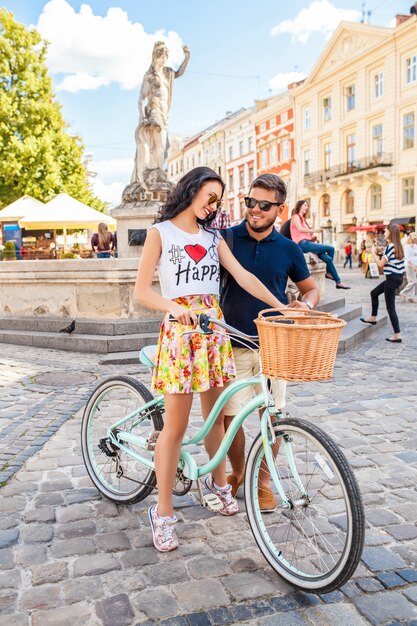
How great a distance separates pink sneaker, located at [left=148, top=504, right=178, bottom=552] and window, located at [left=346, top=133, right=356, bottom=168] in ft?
138

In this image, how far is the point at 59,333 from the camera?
883 centimetres

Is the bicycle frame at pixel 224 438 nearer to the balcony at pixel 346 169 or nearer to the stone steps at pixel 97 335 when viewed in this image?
the stone steps at pixel 97 335

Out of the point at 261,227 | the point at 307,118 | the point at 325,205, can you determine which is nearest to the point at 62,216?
the point at 261,227

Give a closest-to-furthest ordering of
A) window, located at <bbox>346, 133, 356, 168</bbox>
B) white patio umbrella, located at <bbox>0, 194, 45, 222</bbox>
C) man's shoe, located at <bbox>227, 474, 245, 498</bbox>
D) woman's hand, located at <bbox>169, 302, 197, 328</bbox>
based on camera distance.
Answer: woman's hand, located at <bbox>169, 302, 197, 328</bbox> → man's shoe, located at <bbox>227, 474, 245, 498</bbox> → white patio umbrella, located at <bbox>0, 194, 45, 222</bbox> → window, located at <bbox>346, 133, 356, 168</bbox>

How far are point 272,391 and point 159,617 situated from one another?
50.2 inches

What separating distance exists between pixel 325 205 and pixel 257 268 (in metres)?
44.7

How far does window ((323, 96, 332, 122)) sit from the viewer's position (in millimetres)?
44300

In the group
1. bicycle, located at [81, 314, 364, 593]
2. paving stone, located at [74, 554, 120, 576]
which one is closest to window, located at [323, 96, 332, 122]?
bicycle, located at [81, 314, 364, 593]

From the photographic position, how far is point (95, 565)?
279cm

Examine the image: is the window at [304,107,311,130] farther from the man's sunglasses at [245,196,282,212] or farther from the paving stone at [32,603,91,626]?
the paving stone at [32,603,91,626]

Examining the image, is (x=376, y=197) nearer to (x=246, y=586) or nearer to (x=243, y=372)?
(x=243, y=372)

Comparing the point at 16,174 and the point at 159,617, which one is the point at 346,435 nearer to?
the point at 159,617

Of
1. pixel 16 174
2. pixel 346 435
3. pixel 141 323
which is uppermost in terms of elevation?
pixel 16 174

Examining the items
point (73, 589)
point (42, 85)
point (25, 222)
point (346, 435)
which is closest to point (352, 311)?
point (346, 435)
